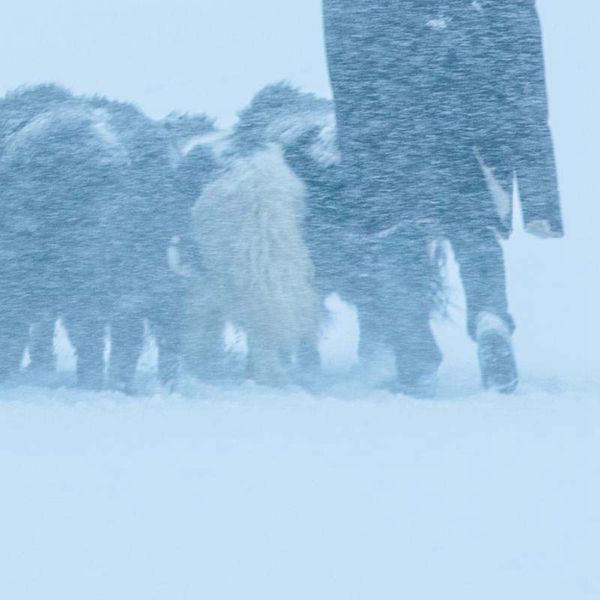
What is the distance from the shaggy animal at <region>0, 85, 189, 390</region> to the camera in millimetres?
832

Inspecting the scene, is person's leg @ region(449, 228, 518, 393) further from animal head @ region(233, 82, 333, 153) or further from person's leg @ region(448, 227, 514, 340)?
animal head @ region(233, 82, 333, 153)

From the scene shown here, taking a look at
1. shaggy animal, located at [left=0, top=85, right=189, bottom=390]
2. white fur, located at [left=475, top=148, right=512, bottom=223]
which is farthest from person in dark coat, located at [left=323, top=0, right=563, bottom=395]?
shaggy animal, located at [left=0, top=85, right=189, bottom=390]

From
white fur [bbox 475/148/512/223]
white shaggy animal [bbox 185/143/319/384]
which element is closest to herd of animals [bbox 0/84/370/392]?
white shaggy animal [bbox 185/143/319/384]

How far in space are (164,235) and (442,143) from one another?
0.22m

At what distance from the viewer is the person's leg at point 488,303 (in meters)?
0.78

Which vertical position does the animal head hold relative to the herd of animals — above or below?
above

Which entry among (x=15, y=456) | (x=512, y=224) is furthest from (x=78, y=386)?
(x=512, y=224)

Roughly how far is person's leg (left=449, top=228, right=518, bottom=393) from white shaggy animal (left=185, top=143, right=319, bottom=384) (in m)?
0.11

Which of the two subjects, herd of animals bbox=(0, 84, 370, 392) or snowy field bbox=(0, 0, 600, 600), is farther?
herd of animals bbox=(0, 84, 370, 392)

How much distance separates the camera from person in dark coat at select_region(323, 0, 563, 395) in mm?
786

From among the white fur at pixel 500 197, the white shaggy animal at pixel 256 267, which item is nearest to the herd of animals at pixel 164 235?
the white shaggy animal at pixel 256 267

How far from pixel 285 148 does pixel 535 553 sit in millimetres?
353

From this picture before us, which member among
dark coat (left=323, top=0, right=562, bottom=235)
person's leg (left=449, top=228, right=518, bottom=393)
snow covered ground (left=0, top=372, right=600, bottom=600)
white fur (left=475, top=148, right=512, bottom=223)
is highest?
dark coat (left=323, top=0, right=562, bottom=235)

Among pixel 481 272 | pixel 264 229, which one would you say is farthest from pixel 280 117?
pixel 481 272
